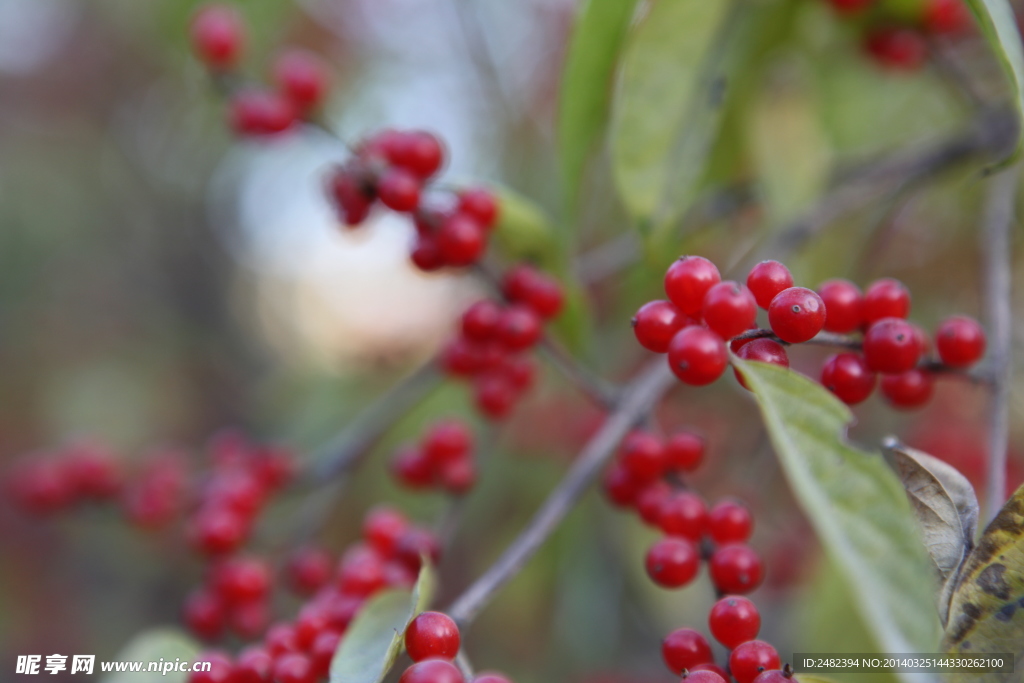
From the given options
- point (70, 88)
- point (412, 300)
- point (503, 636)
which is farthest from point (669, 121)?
point (70, 88)

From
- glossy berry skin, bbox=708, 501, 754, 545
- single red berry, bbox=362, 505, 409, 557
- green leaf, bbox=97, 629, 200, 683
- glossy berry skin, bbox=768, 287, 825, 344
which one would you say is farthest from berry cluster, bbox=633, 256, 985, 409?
green leaf, bbox=97, 629, 200, 683

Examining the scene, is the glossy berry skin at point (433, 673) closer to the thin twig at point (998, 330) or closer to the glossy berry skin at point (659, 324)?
the glossy berry skin at point (659, 324)

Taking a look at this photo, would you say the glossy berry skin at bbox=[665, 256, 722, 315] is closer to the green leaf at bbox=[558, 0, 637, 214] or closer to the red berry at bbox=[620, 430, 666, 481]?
the red berry at bbox=[620, 430, 666, 481]

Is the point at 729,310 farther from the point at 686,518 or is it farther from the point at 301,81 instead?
the point at 301,81

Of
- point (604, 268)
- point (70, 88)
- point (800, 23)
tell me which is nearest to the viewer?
point (800, 23)

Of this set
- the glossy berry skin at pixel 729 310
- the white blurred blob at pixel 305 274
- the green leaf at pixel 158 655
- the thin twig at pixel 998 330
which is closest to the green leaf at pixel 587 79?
the glossy berry skin at pixel 729 310

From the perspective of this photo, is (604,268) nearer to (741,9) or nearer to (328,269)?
(741,9)
